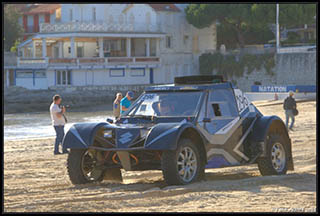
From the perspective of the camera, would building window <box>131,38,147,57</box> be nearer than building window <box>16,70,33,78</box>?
No

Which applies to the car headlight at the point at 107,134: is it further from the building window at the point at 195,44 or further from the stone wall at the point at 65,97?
the building window at the point at 195,44

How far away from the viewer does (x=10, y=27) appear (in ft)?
248

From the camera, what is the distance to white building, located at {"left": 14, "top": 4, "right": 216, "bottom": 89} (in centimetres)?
6625

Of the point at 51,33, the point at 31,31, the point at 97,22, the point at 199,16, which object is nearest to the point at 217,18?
the point at 199,16

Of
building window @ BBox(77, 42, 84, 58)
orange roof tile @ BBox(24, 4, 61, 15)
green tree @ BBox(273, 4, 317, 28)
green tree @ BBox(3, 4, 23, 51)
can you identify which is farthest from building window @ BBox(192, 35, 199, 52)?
green tree @ BBox(3, 4, 23, 51)

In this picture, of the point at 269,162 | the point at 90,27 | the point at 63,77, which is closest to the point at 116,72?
the point at 90,27

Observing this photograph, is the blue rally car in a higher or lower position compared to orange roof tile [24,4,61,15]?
lower

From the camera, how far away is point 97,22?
6738cm

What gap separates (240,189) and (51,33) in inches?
2286

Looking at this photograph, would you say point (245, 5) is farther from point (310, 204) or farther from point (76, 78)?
point (310, 204)

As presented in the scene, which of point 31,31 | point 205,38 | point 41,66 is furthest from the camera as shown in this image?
point 31,31

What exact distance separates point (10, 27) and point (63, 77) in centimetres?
1273

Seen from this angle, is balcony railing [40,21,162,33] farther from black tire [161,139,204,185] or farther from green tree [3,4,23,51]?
black tire [161,139,204,185]

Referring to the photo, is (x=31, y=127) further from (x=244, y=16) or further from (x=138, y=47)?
(x=138, y=47)
